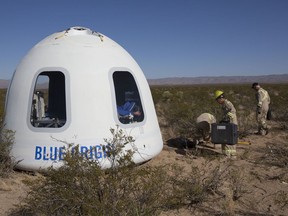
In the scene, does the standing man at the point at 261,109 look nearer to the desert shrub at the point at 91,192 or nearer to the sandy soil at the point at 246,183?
the sandy soil at the point at 246,183

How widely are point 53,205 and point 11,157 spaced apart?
8.83 ft

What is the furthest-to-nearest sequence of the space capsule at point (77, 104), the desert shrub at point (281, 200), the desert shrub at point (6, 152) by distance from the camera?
1. the desert shrub at point (6, 152)
2. the space capsule at point (77, 104)
3. the desert shrub at point (281, 200)

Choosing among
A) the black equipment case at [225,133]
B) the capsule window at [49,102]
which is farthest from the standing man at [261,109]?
the capsule window at [49,102]

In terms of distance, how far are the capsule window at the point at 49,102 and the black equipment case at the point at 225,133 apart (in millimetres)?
3212

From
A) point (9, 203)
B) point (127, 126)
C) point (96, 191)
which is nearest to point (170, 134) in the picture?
point (127, 126)

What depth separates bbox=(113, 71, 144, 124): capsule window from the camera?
6180mm

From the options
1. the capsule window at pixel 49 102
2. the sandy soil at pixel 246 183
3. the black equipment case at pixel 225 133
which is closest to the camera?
the sandy soil at pixel 246 183

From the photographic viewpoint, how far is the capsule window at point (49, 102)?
5867mm

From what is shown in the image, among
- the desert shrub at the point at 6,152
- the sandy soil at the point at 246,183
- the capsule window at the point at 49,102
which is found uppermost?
the capsule window at the point at 49,102

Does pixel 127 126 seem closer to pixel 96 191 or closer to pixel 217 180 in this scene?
pixel 217 180

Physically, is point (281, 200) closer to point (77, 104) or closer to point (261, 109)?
point (77, 104)

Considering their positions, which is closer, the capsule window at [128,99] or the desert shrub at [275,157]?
the capsule window at [128,99]

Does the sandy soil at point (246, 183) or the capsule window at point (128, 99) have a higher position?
the capsule window at point (128, 99)

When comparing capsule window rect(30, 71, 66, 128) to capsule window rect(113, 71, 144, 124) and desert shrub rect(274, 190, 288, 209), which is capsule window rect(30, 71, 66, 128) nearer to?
capsule window rect(113, 71, 144, 124)
